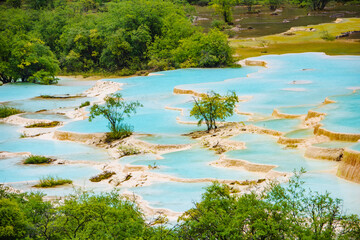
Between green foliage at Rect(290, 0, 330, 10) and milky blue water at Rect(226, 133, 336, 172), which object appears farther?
green foliage at Rect(290, 0, 330, 10)

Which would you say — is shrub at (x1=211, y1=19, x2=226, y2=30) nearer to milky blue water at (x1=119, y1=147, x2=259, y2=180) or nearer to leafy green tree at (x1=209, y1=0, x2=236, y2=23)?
leafy green tree at (x1=209, y1=0, x2=236, y2=23)

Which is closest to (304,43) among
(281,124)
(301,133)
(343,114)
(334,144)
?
(281,124)

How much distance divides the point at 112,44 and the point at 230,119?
593 inches

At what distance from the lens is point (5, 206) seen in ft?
22.2

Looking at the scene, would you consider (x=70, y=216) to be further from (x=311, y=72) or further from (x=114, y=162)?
(x=311, y=72)

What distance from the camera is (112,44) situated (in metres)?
30.1

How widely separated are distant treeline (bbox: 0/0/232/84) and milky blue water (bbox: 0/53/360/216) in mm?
1280

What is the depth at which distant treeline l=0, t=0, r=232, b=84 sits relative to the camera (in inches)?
1056

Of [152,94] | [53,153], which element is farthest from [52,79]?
[53,153]

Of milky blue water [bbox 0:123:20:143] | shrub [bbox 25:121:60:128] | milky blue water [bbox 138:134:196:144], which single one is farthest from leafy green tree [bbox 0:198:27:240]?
shrub [bbox 25:121:60:128]

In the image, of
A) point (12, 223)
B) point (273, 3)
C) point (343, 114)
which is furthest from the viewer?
point (273, 3)

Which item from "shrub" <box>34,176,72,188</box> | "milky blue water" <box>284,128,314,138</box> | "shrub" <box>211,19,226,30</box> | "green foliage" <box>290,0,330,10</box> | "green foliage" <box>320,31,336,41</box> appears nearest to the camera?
"shrub" <box>34,176,72,188</box>

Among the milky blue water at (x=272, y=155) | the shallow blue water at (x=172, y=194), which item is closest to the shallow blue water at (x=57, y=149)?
the shallow blue water at (x=172, y=194)

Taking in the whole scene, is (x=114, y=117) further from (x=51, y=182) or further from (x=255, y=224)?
(x=255, y=224)
